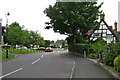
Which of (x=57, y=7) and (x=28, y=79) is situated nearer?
(x=28, y=79)

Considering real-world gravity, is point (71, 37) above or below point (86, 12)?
below

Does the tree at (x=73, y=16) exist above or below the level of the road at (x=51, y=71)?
above

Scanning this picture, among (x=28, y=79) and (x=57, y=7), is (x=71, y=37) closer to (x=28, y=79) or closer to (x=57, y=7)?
(x=57, y=7)

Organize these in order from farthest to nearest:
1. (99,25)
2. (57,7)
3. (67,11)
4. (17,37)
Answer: (17,37) < (99,25) < (57,7) < (67,11)

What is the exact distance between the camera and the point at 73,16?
28.2 meters

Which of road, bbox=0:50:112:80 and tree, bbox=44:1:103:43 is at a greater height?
tree, bbox=44:1:103:43

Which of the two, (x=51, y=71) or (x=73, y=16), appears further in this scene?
(x=73, y=16)

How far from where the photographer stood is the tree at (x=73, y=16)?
1138 inches

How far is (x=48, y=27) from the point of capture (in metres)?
36.0

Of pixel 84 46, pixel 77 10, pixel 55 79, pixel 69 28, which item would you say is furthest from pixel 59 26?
pixel 55 79

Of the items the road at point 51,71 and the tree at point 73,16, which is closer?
the road at point 51,71

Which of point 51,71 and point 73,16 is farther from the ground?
point 73,16

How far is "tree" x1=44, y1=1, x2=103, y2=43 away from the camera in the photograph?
2891cm

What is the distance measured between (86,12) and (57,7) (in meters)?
6.06
